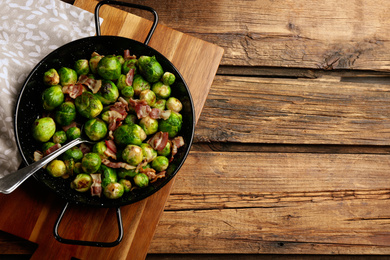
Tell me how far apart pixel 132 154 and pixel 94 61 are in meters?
0.54

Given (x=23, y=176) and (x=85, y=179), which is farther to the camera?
(x=85, y=179)

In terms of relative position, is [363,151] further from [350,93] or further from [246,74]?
[246,74]

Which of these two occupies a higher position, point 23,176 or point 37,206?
point 23,176

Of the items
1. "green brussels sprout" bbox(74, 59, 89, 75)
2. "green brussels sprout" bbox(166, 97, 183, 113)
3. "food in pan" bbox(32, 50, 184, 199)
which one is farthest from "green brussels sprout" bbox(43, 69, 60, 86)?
"green brussels sprout" bbox(166, 97, 183, 113)

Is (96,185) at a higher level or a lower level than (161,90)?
lower

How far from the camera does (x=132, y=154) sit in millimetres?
1576

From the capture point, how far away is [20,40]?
1777 mm

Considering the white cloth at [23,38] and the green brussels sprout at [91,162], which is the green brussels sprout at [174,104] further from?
the white cloth at [23,38]

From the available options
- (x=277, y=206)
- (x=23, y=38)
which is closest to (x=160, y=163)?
(x=277, y=206)

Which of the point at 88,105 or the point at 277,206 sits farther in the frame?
the point at 277,206

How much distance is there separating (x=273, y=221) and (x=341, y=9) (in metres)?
1.56

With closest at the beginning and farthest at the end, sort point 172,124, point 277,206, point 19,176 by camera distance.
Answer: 1. point 19,176
2. point 172,124
3. point 277,206

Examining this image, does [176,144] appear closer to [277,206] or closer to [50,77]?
A: [50,77]

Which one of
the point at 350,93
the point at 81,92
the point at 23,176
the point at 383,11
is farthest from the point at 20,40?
the point at 383,11
